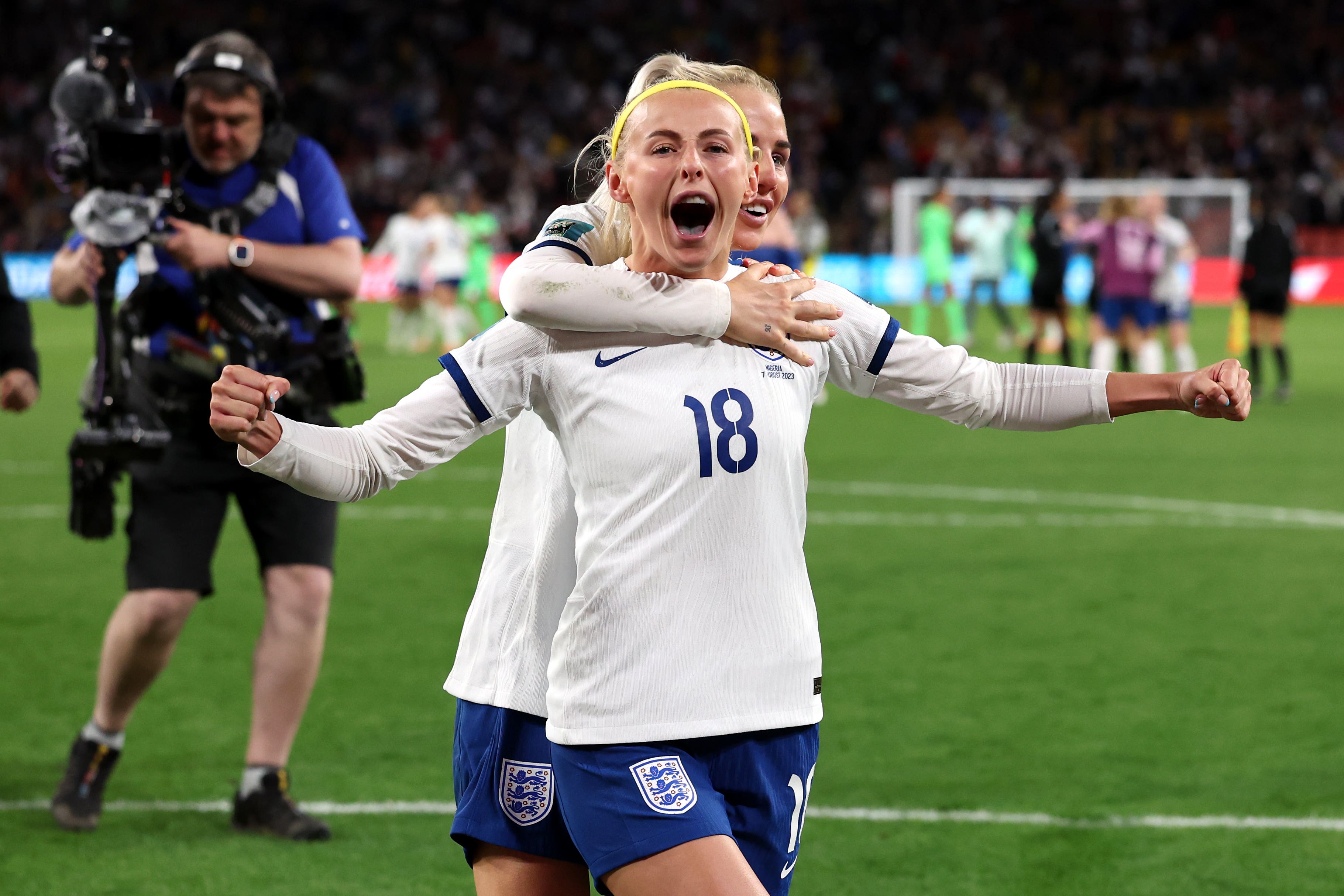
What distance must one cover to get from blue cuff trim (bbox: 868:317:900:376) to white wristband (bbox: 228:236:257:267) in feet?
8.13

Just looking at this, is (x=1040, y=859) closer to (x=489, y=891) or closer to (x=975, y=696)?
(x=975, y=696)

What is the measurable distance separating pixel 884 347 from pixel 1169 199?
31.0 meters

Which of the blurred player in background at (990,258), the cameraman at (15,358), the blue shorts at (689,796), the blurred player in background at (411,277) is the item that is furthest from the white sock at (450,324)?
the blue shorts at (689,796)

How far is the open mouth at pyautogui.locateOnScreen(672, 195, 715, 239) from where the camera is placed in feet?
8.62

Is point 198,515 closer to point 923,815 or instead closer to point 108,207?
point 108,207

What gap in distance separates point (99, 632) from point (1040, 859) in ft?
14.8

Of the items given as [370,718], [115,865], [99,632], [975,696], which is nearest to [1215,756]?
[975,696]

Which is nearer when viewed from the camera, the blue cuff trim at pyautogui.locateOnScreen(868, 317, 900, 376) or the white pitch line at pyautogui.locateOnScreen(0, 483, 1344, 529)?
the blue cuff trim at pyautogui.locateOnScreen(868, 317, 900, 376)

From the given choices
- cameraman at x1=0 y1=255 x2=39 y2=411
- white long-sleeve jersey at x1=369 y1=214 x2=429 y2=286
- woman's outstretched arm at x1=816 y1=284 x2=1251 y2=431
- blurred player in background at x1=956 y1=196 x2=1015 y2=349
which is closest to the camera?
woman's outstretched arm at x1=816 y1=284 x2=1251 y2=431

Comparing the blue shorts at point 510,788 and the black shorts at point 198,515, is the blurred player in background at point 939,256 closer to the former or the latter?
the black shorts at point 198,515

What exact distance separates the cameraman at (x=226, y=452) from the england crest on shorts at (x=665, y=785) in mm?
2615

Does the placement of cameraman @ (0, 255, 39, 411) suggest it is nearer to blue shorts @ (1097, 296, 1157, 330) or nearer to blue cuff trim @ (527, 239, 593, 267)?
blue cuff trim @ (527, 239, 593, 267)

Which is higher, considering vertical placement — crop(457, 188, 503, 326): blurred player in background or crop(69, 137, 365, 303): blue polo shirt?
crop(457, 188, 503, 326): blurred player in background

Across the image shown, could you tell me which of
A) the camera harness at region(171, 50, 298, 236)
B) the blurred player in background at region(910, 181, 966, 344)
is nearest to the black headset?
the camera harness at region(171, 50, 298, 236)
